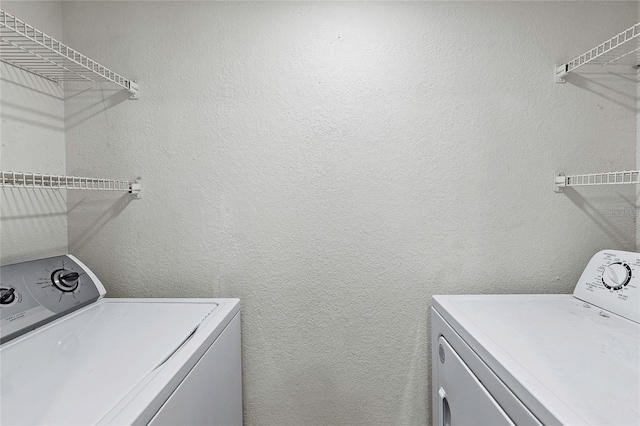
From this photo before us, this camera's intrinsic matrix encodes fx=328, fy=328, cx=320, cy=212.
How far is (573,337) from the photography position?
2.88ft

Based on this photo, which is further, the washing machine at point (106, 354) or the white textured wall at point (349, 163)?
the white textured wall at point (349, 163)

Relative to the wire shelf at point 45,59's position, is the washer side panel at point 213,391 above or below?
below

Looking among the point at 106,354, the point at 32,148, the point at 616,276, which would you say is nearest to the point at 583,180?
the point at 616,276

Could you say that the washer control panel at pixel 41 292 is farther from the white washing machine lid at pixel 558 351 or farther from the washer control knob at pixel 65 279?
the white washing machine lid at pixel 558 351

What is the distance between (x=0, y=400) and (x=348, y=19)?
1517 millimetres

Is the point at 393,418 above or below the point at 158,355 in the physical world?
below

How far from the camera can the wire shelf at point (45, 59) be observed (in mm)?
988

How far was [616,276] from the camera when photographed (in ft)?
3.59

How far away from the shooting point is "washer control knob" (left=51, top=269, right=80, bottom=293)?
3.57 feet

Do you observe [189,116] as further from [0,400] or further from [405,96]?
[0,400]

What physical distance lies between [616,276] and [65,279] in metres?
1.86

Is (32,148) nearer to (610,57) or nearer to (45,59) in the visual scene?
(45,59)

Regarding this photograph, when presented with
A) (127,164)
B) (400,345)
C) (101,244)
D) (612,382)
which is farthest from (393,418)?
(127,164)

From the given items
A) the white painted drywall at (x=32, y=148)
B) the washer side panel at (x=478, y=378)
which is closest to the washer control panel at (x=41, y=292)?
the white painted drywall at (x=32, y=148)
